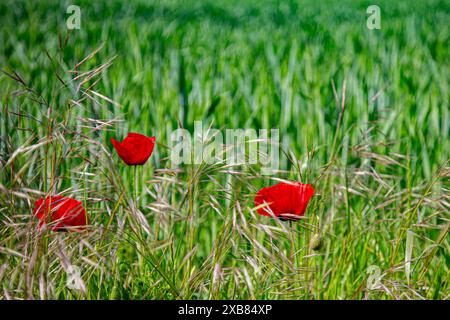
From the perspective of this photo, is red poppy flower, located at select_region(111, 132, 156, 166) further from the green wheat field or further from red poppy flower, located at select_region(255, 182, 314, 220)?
red poppy flower, located at select_region(255, 182, 314, 220)

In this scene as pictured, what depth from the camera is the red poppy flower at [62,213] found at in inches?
30.9

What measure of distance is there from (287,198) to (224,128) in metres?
0.39

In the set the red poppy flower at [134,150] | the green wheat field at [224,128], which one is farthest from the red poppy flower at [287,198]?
the red poppy flower at [134,150]

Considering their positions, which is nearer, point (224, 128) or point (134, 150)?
point (134, 150)

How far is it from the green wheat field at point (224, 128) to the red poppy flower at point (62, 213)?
0.06 ft

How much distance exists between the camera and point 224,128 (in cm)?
116

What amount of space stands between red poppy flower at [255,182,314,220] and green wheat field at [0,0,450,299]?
1.2 inches

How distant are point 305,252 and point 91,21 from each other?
727 mm

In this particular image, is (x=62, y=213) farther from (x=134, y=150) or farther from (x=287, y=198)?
(x=287, y=198)

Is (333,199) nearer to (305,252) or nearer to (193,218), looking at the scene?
(305,252)

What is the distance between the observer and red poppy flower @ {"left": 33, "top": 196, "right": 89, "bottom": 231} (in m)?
0.78

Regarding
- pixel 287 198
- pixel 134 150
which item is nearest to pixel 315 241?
pixel 287 198
